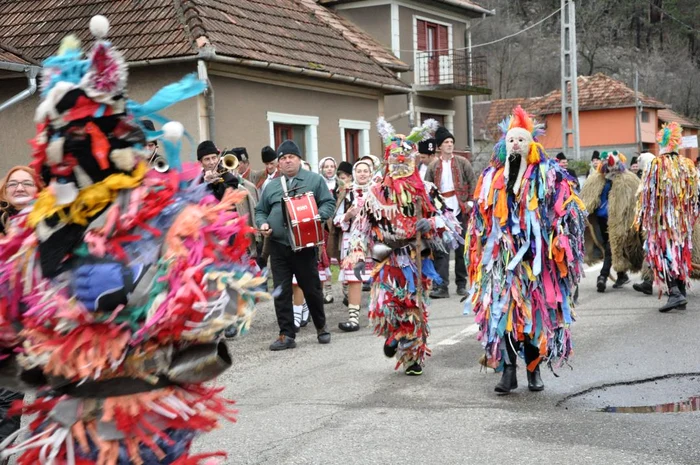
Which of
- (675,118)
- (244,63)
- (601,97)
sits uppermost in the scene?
(601,97)

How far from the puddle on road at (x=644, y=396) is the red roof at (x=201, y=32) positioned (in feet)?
36.2

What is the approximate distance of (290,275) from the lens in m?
9.33

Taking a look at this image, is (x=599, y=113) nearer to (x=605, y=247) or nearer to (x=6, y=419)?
(x=605, y=247)

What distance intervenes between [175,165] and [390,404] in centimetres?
357

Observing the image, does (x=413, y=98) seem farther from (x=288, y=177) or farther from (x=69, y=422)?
(x=69, y=422)

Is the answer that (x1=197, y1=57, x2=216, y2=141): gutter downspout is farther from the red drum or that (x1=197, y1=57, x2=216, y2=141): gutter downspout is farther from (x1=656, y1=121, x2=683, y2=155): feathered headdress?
(x1=656, y1=121, x2=683, y2=155): feathered headdress

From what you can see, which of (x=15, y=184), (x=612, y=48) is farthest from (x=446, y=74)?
(x=612, y=48)

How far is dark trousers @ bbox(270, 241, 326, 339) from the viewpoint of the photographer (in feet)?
30.2

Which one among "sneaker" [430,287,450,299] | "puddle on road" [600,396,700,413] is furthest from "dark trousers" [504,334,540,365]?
"sneaker" [430,287,450,299]

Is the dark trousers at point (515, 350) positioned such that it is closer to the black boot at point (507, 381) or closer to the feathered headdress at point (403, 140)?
the black boot at point (507, 381)

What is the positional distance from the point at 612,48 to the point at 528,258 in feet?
190

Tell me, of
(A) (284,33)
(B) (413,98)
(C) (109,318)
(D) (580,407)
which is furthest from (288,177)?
(B) (413,98)

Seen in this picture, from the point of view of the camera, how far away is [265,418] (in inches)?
255

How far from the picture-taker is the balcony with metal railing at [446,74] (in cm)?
2725
